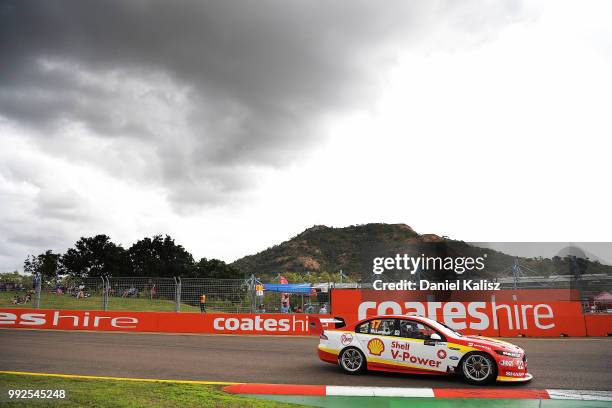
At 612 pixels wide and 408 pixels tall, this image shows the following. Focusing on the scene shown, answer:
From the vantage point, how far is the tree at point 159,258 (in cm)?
6569

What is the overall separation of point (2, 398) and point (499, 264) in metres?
55.1

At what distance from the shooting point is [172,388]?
325 inches

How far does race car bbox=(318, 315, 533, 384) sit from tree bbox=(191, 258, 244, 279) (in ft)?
161

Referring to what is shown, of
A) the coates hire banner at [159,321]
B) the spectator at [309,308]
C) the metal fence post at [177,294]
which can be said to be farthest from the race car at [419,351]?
the spectator at [309,308]

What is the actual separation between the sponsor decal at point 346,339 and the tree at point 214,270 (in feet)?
161

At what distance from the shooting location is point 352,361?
32.8 feet

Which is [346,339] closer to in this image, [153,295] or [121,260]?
[153,295]

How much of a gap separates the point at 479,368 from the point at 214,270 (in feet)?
176

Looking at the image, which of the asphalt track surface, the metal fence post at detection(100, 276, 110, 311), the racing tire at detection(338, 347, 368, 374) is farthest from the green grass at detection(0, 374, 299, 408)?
→ the metal fence post at detection(100, 276, 110, 311)

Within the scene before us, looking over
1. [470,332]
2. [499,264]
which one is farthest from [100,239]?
[470,332]

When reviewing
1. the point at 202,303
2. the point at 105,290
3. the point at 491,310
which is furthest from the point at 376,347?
the point at 105,290

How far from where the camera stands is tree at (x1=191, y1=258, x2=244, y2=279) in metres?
58.7

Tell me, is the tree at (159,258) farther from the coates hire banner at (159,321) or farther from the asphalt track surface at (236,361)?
the asphalt track surface at (236,361)

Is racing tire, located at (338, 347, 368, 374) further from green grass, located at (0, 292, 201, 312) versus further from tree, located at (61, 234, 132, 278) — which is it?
tree, located at (61, 234, 132, 278)
